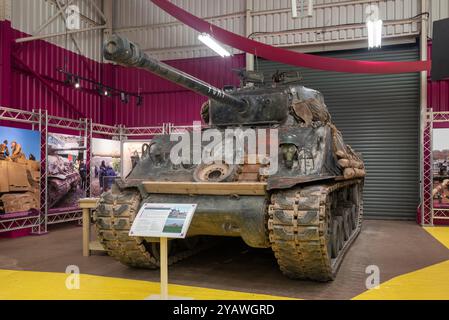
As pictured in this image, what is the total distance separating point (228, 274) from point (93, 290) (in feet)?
6.29

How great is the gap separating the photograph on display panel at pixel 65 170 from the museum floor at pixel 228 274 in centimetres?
204

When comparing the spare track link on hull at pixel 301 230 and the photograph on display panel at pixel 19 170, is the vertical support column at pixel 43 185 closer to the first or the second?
the photograph on display panel at pixel 19 170

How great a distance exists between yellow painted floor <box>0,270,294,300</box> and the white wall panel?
7749mm

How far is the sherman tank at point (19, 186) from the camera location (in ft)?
29.6

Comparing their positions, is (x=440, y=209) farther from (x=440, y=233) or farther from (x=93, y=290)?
(x=93, y=290)

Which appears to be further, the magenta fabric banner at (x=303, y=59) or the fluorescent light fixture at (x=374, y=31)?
the magenta fabric banner at (x=303, y=59)

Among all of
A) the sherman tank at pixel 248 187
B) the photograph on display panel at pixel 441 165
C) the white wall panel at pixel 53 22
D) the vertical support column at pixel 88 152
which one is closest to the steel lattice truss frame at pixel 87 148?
the vertical support column at pixel 88 152

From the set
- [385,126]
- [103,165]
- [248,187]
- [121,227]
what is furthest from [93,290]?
[385,126]

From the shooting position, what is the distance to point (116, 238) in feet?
18.1

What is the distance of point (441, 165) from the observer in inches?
434

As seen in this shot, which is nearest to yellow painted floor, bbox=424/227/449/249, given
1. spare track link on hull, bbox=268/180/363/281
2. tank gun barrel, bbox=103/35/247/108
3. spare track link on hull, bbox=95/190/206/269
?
spare track link on hull, bbox=268/180/363/281

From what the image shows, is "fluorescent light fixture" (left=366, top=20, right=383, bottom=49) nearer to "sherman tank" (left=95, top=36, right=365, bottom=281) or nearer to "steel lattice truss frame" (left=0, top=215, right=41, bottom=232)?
"sherman tank" (left=95, top=36, right=365, bottom=281)

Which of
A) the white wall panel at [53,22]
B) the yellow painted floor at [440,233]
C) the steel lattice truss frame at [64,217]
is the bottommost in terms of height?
the yellow painted floor at [440,233]

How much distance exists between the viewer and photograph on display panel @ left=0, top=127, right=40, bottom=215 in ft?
29.6
